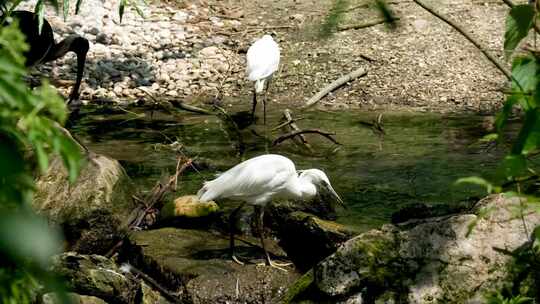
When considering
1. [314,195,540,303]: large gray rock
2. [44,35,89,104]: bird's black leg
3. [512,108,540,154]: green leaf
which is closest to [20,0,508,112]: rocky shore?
[44,35,89,104]: bird's black leg

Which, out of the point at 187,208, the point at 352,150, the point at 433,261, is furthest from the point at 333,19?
the point at 352,150

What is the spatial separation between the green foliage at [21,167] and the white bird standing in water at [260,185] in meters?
4.63

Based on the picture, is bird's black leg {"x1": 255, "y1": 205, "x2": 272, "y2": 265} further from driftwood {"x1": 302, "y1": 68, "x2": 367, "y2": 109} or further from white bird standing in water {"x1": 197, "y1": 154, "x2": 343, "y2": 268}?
driftwood {"x1": 302, "y1": 68, "x2": 367, "y2": 109}

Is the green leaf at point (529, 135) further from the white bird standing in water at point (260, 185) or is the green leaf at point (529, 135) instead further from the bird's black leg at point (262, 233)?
the white bird standing in water at point (260, 185)

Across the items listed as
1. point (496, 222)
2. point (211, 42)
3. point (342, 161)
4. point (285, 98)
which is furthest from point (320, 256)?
point (211, 42)

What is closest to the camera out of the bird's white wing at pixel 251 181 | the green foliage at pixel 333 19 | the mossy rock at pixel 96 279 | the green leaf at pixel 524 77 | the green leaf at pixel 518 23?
the green foliage at pixel 333 19

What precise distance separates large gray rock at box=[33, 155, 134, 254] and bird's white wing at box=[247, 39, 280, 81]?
3811 millimetres

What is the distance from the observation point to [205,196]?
6.05 metres

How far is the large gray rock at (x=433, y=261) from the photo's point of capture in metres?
4.45

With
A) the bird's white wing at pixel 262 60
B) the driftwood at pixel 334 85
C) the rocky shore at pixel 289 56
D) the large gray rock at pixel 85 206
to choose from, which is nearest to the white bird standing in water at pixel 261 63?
the bird's white wing at pixel 262 60

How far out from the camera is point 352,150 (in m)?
8.89

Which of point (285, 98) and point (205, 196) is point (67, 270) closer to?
point (205, 196)

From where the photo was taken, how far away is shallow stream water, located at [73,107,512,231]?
7.42 m

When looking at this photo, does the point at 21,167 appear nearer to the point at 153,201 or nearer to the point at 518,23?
the point at 518,23
